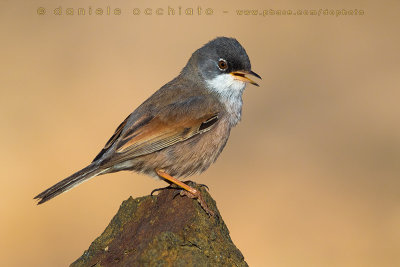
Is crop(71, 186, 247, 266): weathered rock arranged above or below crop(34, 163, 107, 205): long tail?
above

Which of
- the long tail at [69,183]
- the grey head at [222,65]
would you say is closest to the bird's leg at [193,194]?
the long tail at [69,183]

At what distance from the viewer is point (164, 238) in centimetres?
Answer: 434

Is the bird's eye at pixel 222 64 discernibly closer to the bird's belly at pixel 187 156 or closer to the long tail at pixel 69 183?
the bird's belly at pixel 187 156

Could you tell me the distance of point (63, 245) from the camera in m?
9.91

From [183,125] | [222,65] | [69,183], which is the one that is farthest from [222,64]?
[69,183]

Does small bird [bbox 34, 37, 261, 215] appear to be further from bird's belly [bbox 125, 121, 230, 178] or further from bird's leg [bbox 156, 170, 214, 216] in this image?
bird's leg [bbox 156, 170, 214, 216]

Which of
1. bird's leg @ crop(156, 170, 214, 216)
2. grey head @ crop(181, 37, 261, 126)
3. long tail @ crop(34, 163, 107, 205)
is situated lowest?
long tail @ crop(34, 163, 107, 205)

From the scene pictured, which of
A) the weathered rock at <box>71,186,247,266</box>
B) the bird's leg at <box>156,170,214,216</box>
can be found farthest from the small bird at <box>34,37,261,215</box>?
the weathered rock at <box>71,186,247,266</box>

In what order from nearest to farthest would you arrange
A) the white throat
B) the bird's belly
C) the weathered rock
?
the weathered rock
the bird's belly
the white throat

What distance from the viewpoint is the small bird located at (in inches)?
259

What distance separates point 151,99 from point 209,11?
7987 mm

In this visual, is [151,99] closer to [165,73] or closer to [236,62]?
[236,62]

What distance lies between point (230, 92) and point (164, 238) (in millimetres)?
3334

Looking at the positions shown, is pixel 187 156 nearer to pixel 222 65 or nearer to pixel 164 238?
pixel 222 65
